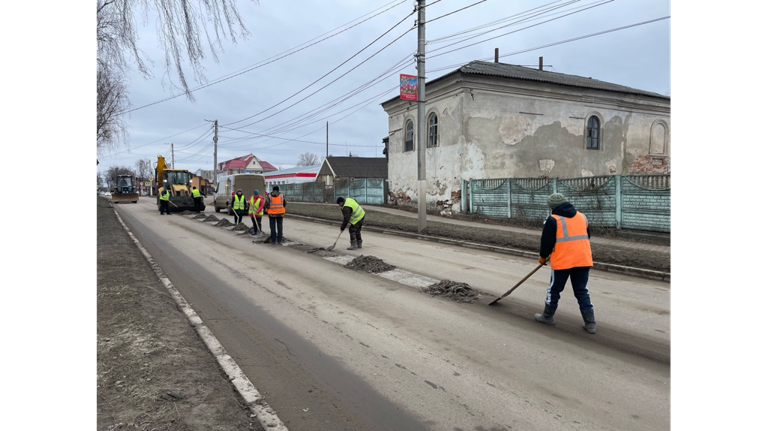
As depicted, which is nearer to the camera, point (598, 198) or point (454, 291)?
point (454, 291)

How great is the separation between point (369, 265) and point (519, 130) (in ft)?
58.3

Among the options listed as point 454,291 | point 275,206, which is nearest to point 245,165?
point 275,206

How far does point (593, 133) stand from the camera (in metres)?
27.0

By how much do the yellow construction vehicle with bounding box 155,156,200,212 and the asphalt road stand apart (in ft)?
64.2

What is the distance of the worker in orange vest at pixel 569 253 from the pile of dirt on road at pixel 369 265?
4.25 meters

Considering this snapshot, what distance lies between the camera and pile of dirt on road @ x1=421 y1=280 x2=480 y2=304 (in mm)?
6867

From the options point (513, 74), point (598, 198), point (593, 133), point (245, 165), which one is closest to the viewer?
point (598, 198)

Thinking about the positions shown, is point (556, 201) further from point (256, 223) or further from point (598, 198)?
point (256, 223)

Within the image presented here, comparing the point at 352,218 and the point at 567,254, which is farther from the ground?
the point at 352,218

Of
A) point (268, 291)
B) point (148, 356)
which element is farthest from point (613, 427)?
point (268, 291)

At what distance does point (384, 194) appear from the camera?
1198 inches

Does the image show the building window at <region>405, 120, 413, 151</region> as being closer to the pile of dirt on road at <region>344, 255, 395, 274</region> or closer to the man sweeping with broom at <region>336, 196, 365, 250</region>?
the man sweeping with broom at <region>336, 196, 365, 250</region>

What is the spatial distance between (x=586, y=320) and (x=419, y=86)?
40.6 feet
